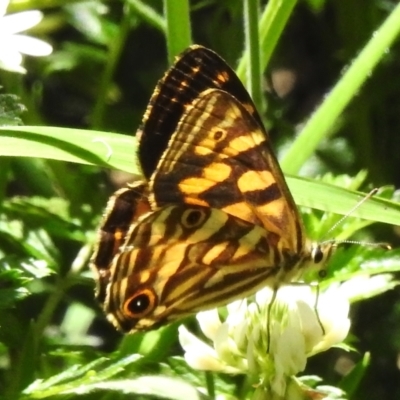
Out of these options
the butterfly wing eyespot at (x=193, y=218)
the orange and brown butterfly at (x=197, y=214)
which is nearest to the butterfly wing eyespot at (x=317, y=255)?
the orange and brown butterfly at (x=197, y=214)

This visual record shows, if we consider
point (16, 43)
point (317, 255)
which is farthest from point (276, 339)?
point (16, 43)

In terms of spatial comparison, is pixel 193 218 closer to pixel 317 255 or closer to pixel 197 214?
pixel 197 214

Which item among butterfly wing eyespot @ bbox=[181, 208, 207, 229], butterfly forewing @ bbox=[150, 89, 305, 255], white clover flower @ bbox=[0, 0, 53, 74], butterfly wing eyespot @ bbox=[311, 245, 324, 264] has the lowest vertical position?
butterfly wing eyespot @ bbox=[311, 245, 324, 264]

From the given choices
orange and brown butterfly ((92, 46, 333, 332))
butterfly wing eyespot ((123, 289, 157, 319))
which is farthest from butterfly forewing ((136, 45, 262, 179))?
butterfly wing eyespot ((123, 289, 157, 319))

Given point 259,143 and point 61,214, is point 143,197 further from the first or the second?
point 61,214

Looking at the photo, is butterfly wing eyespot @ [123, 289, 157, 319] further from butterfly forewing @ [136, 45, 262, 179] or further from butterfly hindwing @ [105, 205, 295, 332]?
butterfly forewing @ [136, 45, 262, 179]

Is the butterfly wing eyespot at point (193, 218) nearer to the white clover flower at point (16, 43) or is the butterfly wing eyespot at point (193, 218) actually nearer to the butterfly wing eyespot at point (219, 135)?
the butterfly wing eyespot at point (219, 135)

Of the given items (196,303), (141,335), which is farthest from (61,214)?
(196,303)
